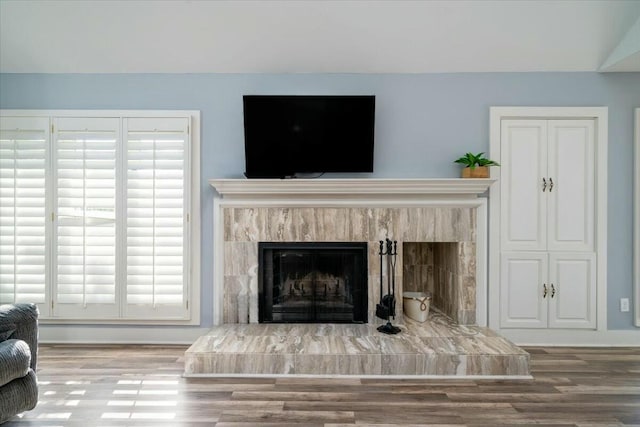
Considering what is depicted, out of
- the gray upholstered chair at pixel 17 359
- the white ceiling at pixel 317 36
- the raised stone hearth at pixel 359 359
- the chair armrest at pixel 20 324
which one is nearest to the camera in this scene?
the gray upholstered chair at pixel 17 359

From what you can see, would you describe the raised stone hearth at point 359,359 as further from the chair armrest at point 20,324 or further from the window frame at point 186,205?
the chair armrest at point 20,324

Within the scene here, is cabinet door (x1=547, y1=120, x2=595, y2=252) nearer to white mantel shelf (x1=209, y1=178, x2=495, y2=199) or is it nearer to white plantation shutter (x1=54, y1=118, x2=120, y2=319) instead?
white mantel shelf (x1=209, y1=178, x2=495, y2=199)

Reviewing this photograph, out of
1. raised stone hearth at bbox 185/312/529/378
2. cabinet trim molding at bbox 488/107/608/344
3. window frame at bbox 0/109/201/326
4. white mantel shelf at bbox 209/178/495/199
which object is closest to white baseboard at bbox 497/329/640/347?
cabinet trim molding at bbox 488/107/608/344

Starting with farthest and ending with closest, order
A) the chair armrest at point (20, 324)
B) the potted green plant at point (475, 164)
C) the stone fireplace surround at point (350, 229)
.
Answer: the stone fireplace surround at point (350, 229)
the potted green plant at point (475, 164)
the chair armrest at point (20, 324)

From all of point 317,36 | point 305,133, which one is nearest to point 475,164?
point 305,133

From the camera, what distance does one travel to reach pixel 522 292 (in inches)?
136

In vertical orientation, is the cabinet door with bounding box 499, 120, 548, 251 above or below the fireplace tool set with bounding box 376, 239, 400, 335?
above

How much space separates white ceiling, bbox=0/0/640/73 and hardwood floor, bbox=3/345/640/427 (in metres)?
2.47

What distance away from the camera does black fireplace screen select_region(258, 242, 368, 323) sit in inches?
136

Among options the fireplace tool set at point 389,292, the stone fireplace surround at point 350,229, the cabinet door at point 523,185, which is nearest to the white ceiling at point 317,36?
the cabinet door at point 523,185

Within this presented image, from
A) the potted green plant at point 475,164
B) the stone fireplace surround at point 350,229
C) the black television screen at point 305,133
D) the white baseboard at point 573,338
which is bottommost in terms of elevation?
the white baseboard at point 573,338

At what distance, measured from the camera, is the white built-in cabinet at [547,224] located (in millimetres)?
3439

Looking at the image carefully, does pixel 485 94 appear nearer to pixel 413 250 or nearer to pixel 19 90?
pixel 413 250

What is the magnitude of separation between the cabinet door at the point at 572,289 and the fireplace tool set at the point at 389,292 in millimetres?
1377
